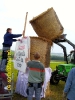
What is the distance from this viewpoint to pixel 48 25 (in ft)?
34.0

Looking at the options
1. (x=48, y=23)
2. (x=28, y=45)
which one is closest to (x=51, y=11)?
(x=48, y=23)

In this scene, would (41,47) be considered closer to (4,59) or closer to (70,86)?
(4,59)

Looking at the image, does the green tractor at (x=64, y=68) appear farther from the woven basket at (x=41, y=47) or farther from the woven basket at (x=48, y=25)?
the woven basket at (x=41, y=47)

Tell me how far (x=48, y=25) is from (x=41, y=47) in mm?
866

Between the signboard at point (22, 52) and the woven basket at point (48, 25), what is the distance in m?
0.74

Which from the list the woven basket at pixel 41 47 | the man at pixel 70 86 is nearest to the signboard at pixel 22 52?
the woven basket at pixel 41 47

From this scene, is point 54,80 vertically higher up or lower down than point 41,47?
lower down

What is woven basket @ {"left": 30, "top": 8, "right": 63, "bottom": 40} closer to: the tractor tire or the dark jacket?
the dark jacket

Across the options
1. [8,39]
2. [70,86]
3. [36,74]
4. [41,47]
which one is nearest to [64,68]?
[41,47]

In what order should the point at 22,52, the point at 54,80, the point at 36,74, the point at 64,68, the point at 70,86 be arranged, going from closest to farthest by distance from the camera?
the point at 70,86 → the point at 36,74 → the point at 22,52 → the point at 64,68 → the point at 54,80

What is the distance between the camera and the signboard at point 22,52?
9.75 meters

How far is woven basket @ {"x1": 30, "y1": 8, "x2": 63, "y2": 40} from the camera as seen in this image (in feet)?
33.3

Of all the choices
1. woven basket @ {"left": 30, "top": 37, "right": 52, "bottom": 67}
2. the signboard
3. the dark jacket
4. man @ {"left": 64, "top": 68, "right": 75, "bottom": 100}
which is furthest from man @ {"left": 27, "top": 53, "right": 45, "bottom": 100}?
the dark jacket

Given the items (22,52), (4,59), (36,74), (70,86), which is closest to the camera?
(70,86)
